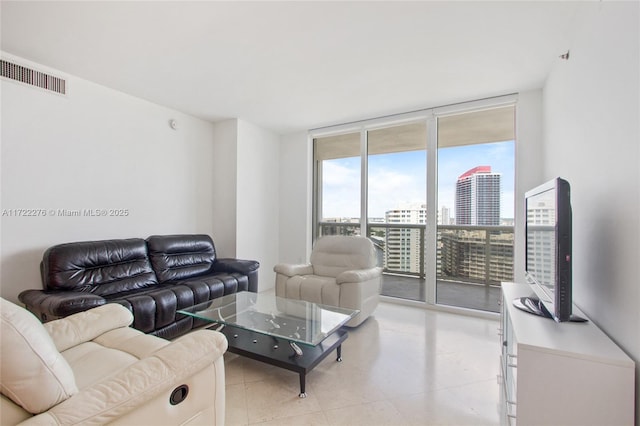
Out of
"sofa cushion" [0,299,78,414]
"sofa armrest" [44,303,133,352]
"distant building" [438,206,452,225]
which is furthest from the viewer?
"distant building" [438,206,452,225]

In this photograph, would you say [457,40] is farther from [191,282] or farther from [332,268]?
[191,282]

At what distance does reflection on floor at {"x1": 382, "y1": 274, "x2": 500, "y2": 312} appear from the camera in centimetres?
343

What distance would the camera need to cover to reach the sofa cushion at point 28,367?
0.82 m

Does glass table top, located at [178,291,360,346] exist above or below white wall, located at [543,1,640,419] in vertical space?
below

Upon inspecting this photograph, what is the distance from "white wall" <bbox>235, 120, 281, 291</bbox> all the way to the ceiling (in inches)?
40.1

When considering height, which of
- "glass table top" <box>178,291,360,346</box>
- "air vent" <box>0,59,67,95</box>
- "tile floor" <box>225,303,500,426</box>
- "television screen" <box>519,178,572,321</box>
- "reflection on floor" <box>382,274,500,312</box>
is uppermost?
"air vent" <box>0,59,67,95</box>

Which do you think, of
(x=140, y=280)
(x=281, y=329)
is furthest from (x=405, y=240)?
(x=140, y=280)

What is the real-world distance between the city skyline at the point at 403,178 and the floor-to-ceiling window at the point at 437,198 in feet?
0.04

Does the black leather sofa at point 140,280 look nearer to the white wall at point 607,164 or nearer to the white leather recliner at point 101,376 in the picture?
the white leather recliner at point 101,376

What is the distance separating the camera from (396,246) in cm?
401

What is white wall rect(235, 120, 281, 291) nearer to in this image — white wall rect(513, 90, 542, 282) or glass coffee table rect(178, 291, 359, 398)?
glass coffee table rect(178, 291, 359, 398)

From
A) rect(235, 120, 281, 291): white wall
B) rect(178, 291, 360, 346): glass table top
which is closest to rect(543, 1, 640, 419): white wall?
rect(178, 291, 360, 346): glass table top

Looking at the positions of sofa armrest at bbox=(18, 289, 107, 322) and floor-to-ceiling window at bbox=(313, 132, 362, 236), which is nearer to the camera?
sofa armrest at bbox=(18, 289, 107, 322)

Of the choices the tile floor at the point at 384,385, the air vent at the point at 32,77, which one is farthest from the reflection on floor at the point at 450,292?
the air vent at the point at 32,77
